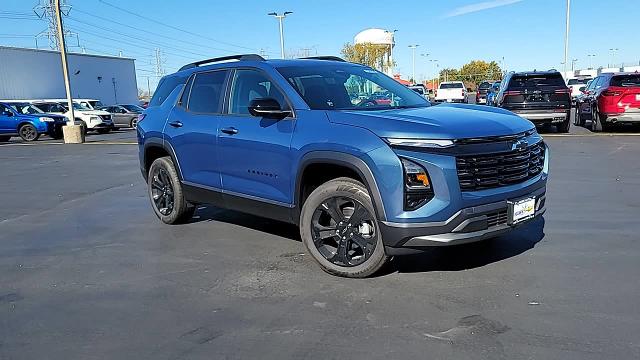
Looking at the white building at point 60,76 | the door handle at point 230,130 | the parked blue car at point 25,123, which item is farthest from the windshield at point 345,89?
the white building at point 60,76

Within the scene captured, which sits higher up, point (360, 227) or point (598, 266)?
point (360, 227)

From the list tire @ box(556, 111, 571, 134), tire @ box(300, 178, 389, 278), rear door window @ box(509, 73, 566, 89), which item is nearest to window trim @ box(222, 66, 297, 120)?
tire @ box(300, 178, 389, 278)

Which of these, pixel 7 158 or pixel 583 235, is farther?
pixel 7 158

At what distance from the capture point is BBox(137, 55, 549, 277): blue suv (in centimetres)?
383

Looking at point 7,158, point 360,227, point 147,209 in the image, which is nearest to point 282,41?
point 7,158

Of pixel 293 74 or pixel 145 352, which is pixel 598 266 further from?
pixel 145 352

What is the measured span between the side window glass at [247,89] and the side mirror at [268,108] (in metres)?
0.32

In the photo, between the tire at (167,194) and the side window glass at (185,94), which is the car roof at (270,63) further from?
the tire at (167,194)

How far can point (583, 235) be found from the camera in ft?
17.3

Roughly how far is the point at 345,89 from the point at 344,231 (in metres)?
1.46

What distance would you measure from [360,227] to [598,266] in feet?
6.50

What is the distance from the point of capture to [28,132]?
23.4 m

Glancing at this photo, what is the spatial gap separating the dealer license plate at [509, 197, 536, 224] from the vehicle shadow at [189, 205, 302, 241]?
226 cm

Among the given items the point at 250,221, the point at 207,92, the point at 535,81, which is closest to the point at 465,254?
the point at 250,221
